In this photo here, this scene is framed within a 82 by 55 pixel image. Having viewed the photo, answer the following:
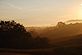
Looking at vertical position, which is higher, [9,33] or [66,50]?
[9,33]

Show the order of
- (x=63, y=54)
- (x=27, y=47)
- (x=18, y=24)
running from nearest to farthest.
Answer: (x=63, y=54) < (x=27, y=47) < (x=18, y=24)

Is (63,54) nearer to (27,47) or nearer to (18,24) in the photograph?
(27,47)

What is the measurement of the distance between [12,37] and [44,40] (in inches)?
257

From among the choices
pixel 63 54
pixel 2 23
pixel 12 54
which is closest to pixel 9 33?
pixel 2 23

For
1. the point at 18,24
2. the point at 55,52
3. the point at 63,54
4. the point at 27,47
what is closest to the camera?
the point at 63,54

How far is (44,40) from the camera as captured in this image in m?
53.2

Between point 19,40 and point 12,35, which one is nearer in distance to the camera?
point 19,40

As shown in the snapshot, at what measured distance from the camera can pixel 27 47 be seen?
51469 mm

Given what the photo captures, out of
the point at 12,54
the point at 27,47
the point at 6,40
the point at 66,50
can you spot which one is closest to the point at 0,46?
the point at 6,40

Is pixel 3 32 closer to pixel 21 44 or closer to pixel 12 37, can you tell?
pixel 12 37

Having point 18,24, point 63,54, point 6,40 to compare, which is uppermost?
point 18,24

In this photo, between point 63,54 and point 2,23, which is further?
point 2,23

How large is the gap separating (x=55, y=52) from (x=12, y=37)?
17182mm

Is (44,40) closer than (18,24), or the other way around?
(44,40)
